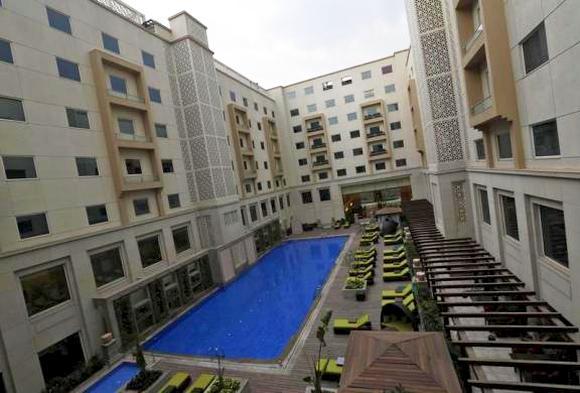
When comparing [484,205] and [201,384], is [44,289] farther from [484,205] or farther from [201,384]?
[484,205]

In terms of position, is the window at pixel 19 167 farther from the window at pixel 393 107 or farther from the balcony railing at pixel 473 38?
the window at pixel 393 107

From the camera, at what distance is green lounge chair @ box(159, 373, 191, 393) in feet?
41.3

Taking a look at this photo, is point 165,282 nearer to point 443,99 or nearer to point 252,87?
point 443,99

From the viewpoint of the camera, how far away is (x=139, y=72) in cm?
2148

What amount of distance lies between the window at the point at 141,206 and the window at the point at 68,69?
26.6 feet

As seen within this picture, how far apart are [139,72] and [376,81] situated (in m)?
31.9

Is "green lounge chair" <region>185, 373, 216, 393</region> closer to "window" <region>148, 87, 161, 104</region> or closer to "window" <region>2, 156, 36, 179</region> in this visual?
"window" <region>2, 156, 36, 179</region>

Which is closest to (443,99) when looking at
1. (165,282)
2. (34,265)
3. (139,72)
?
(139,72)

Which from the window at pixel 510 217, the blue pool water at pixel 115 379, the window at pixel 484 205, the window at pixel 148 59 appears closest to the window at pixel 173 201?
the window at pixel 148 59

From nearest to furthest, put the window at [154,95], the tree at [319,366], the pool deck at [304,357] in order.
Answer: the tree at [319,366]
the pool deck at [304,357]
the window at [154,95]

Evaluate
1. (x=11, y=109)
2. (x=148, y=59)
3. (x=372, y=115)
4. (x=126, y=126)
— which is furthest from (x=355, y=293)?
(x=372, y=115)

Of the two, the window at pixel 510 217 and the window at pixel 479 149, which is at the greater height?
the window at pixel 479 149

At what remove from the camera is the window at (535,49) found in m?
8.40

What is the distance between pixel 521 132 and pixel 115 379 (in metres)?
20.9
